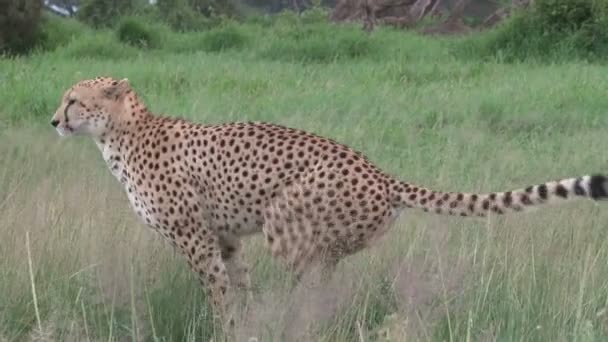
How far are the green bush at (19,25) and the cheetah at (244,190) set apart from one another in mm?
9544

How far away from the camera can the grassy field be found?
9.30 ft

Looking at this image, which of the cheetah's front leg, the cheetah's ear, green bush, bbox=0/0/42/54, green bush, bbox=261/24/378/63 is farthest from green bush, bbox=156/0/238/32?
the cheetah's front leg

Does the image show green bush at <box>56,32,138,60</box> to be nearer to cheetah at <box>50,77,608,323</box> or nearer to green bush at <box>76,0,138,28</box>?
green bush at <box>76,0,138,28</box>

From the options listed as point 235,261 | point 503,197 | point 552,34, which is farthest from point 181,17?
point 503,197

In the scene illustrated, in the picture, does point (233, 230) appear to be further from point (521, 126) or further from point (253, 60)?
point (253, 60)

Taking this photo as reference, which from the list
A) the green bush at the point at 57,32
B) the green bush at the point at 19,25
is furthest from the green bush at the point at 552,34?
the green bush at the point at 19,25

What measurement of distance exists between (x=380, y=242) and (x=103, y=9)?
683 inches

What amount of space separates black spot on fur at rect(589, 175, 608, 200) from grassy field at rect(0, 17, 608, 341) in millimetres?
260

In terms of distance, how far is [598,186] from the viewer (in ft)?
8.93

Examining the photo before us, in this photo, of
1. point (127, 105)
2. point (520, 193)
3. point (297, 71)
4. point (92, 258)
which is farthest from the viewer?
point (297, 71)

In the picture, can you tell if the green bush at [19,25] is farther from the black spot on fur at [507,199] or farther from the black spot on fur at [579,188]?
the black spot on fur at [579,188]

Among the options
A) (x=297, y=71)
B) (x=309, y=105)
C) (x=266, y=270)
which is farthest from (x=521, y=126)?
(x=266, y=270)

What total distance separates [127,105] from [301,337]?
1.36 m

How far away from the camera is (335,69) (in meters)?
10.1
